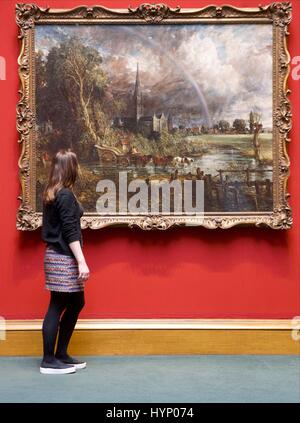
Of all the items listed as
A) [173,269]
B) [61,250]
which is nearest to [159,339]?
[173,269]

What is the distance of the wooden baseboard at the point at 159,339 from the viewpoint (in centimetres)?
660

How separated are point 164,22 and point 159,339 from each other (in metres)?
3.01

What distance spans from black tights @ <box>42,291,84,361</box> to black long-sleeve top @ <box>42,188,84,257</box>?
0.41 meters

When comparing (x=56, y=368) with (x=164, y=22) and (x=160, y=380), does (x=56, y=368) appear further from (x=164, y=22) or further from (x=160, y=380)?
(x=164, y=22)

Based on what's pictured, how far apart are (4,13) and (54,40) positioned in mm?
548

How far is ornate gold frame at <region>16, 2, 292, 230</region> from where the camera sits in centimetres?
655

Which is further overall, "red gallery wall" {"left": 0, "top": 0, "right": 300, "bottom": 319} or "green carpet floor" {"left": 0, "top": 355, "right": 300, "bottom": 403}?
"red gallery wall" {"left": 0, "top": 0, "right": 300, "bottom": 319}

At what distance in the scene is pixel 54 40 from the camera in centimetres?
659

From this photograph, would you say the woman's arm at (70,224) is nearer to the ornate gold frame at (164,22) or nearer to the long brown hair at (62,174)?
the long brown hair at (62,174)

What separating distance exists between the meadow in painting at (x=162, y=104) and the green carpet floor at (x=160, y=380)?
1.44 meters

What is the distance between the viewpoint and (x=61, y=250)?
5879 millimetres

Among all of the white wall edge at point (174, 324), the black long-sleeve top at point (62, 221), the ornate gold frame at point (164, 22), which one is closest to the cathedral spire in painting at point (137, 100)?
the ornate gold frame at point (164, 22)

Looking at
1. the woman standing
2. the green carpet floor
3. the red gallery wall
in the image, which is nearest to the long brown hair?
the woman standing

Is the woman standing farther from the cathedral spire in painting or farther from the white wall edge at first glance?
the cathedral spire in painting
